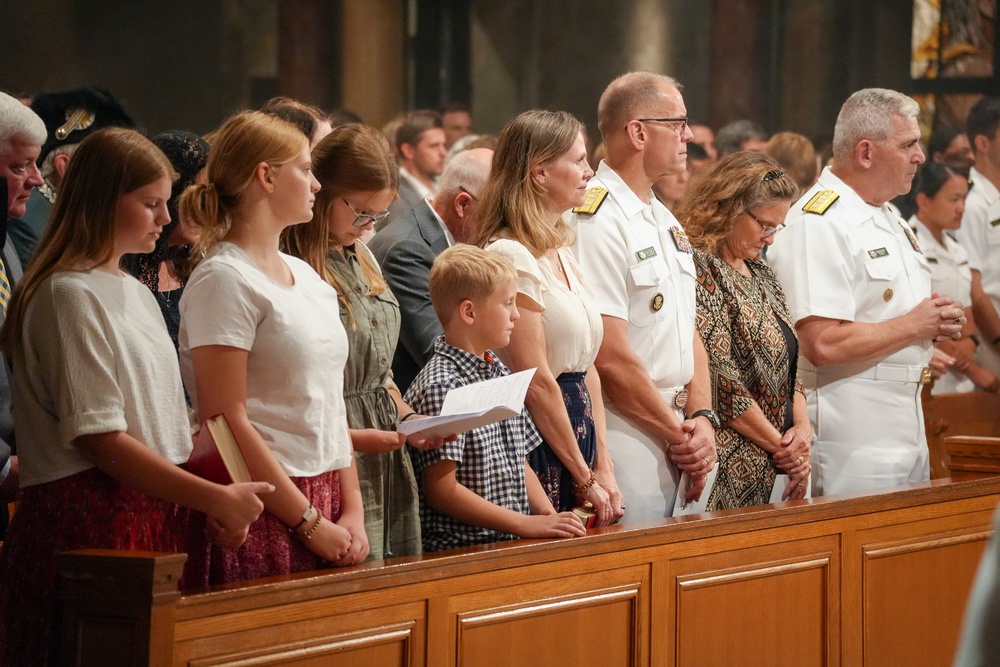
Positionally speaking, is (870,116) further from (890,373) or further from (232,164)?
(232,164)

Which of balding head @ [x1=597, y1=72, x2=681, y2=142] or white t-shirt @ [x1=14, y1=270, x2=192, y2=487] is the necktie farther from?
balding head @ [x1=597, y1=72, x2=681, y2=142]

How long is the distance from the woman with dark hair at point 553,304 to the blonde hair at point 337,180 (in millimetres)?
438

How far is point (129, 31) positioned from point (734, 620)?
429cm

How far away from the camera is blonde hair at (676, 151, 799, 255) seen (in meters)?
3.93

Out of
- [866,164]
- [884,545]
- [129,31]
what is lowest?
[884,545]

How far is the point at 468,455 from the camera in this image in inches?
116

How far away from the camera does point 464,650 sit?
105 inches

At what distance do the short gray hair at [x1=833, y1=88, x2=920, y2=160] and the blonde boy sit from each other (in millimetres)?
1883

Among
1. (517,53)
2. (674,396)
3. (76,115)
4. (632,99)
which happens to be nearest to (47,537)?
(76,115)

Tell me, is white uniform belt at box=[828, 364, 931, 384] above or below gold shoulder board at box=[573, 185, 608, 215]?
below

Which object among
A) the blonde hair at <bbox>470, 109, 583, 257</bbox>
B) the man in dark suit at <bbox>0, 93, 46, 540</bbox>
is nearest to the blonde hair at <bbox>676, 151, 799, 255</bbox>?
the blonde hair at <bbox>470, 109, 583, 257</bbox>

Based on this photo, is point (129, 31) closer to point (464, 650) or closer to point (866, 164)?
point (866, 164)

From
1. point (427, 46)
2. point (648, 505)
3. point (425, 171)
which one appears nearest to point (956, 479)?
point (648, 505)

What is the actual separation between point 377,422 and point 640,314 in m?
0.99
